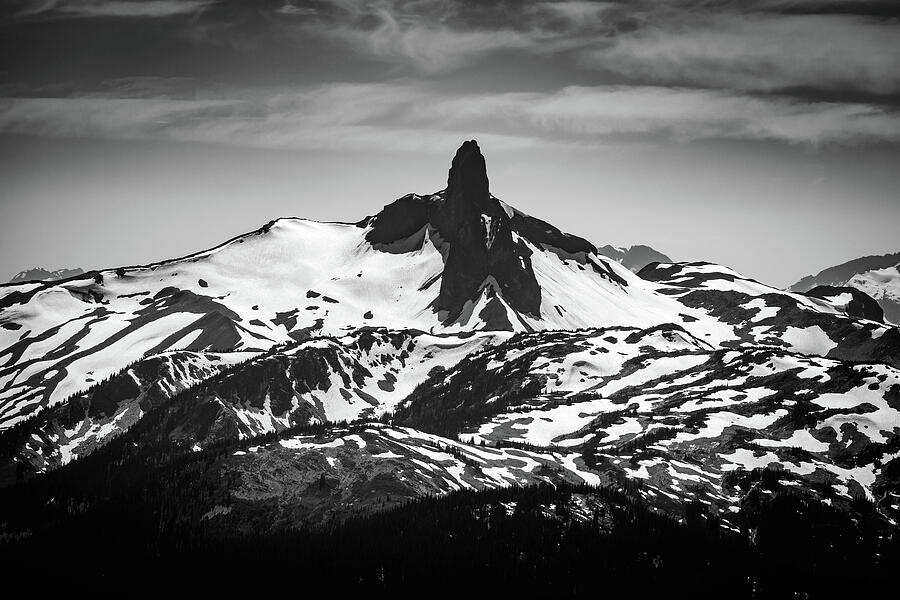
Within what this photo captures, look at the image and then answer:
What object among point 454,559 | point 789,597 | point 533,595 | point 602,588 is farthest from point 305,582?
point 789,597

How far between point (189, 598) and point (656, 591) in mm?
88476

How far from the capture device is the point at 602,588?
194 m

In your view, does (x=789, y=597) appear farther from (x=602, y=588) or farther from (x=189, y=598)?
(x=189, y=598)

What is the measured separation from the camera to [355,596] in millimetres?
190250

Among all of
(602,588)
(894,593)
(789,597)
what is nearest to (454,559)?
(602,588)

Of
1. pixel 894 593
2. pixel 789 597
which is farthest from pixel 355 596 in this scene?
pixel 894 593

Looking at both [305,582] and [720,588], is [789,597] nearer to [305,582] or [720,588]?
[720,588]

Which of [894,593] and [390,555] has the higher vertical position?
[390,555]

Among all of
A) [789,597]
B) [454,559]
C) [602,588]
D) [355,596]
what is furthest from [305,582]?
[789,597]

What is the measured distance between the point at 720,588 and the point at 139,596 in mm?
111653

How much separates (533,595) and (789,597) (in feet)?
165

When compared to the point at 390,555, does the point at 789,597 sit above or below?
below

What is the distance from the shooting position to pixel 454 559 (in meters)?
200

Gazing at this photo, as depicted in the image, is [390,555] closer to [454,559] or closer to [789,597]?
[454,559]
